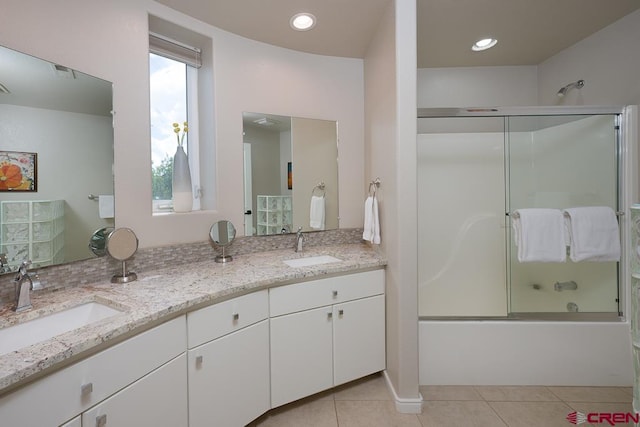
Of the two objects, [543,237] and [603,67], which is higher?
[603,67]

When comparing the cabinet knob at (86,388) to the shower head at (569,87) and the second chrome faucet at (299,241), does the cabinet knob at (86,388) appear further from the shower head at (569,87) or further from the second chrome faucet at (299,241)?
the shower head at (569,87)

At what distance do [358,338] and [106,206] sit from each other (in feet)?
5.24

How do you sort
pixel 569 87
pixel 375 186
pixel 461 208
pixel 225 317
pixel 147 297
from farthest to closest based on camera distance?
1. pixel 461 208
2. pixel 569 87
3. pixel 375 186
4. pixel 225 317
5. pixel 147 297

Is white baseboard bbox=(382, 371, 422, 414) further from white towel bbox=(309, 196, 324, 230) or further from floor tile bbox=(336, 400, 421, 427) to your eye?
white towel bbox=(309, 196, 324, 230)

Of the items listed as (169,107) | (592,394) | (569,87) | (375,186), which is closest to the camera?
(592,394)

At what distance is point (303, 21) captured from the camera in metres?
1.98

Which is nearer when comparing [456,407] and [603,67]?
[456,407]

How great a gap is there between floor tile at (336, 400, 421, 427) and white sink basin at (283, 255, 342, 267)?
852 millimetres

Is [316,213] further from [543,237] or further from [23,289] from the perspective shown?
[23,289]

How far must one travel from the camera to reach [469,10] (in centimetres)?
192

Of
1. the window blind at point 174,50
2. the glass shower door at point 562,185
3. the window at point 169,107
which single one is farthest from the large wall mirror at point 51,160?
the glass shower door at point 562,185

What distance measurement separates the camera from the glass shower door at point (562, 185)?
6.87 feet

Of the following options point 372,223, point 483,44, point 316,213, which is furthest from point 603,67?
point 316,213

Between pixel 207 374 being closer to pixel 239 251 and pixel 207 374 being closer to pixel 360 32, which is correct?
pixel 239 251
